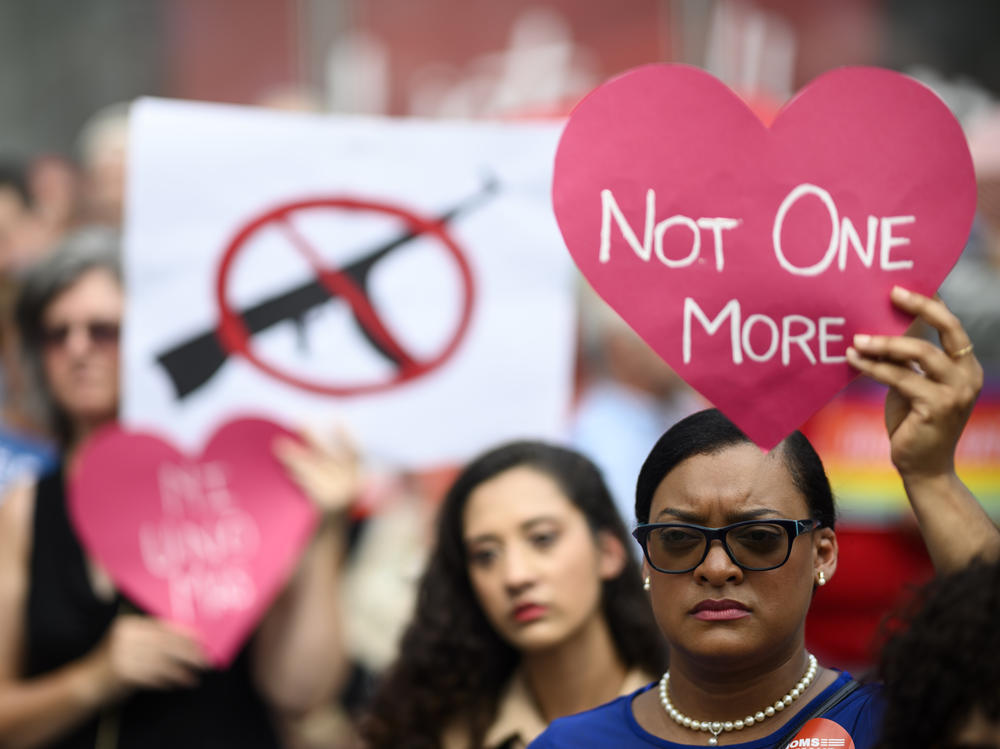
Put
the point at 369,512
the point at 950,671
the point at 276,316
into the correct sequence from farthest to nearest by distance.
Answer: the point at 369,512, the point at 276,316, the point at 950,671

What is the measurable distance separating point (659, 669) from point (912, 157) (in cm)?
109

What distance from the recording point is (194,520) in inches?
115

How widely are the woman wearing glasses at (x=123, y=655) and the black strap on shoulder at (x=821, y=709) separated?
1.64 metres

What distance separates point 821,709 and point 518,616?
97cm

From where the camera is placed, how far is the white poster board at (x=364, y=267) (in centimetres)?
305

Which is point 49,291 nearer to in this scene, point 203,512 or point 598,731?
point 203,512

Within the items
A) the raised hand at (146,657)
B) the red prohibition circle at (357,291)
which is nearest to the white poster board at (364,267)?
the red prohibition circle at (357,291)

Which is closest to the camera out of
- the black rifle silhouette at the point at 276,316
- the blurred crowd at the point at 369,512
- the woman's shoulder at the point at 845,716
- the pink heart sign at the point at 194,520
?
the blurred crowd at the point at 369,512

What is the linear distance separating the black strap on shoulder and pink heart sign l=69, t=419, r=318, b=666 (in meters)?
1.67

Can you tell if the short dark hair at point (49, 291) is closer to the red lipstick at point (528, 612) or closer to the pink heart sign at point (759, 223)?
the red lipstick at point (528, 612)

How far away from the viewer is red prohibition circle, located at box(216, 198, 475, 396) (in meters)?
3.06

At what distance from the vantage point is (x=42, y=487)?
298cm

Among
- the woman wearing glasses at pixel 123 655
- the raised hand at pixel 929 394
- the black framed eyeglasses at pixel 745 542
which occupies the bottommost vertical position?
the woman wearing glasses at pixel 123 655

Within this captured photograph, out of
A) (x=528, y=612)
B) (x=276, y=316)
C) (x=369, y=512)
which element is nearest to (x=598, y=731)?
(x=528, y=612)
